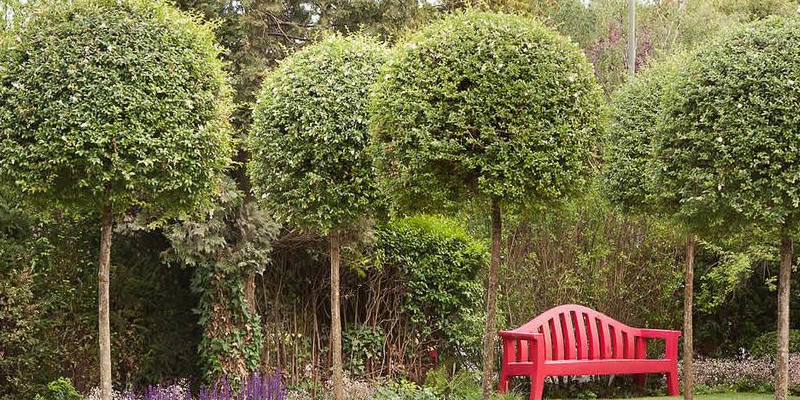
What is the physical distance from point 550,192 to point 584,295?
522 cm

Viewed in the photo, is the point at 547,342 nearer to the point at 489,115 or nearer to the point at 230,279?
the point at 230,279

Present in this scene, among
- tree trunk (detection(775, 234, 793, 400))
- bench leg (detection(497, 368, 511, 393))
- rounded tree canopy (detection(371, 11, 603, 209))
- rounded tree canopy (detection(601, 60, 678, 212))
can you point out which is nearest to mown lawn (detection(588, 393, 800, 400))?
bench leg (detection(497, 368, 511, 393))

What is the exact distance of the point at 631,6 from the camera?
39.5 ft

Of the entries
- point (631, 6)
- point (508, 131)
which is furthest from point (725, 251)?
point (508, 131)

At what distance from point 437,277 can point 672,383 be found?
2836 mm

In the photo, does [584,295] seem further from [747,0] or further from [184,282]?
[747,0]

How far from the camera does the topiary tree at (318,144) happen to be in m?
6.35

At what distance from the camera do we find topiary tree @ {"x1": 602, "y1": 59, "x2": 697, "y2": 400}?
25.3ft

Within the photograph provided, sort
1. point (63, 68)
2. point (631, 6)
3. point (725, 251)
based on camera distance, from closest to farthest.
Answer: point (63, 68) → point (725, 251) → point (631, 6)

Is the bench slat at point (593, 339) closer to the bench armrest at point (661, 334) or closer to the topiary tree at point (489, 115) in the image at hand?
the bench armrest at point (661, 334)

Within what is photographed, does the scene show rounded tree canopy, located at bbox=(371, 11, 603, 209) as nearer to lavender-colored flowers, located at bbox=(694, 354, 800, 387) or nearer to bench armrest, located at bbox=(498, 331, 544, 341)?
bench armrest, located at bbox=(498, 331, 544, 341)

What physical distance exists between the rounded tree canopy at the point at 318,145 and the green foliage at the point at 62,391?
7.38 ft

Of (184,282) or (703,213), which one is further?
(184,282)

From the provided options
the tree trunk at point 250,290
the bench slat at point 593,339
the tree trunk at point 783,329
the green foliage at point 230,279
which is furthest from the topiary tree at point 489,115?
the bench slat at point 593,339
